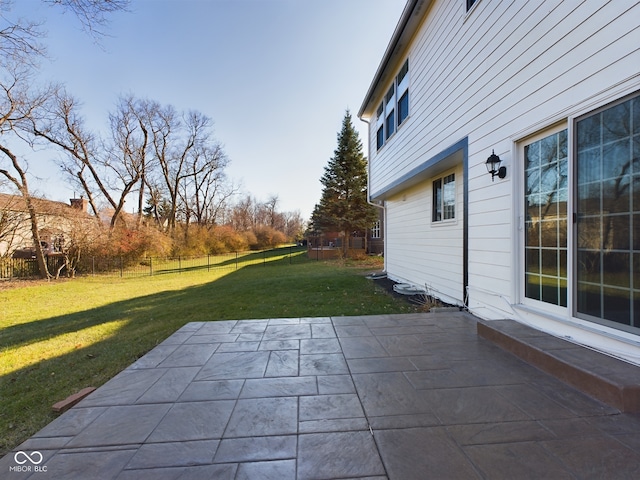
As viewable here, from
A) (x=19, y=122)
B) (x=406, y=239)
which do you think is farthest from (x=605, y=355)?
(x=19, y=122)

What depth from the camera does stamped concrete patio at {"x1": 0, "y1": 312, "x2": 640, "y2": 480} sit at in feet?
4.60

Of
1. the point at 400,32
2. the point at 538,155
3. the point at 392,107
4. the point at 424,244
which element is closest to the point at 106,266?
the point at 392,107

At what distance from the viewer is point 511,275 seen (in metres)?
3.35

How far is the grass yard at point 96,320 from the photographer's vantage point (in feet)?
9.89

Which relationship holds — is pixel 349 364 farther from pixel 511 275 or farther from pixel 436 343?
pixel 511 275

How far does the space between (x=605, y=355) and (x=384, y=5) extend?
290 inches

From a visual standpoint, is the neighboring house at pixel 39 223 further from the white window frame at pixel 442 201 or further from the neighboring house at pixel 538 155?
the white window frame at pixel 442 201

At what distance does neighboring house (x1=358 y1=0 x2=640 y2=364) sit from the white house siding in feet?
0.17

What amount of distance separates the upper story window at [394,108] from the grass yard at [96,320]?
13.8ft

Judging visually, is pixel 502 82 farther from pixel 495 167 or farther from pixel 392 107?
pixel 392 107

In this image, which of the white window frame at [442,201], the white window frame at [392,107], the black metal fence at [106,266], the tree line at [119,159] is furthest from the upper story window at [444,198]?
the black metal fence at [106,266]

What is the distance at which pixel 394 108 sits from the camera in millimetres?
7305

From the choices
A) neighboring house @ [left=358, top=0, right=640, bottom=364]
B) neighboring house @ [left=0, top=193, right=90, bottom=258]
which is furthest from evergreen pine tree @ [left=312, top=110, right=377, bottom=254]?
neighboring house @ [left=0, top=193, right=90, bottom=258]

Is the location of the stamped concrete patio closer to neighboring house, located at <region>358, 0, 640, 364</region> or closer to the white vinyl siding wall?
neighboring house, located at <region>358, 0, 640, 364</region>
